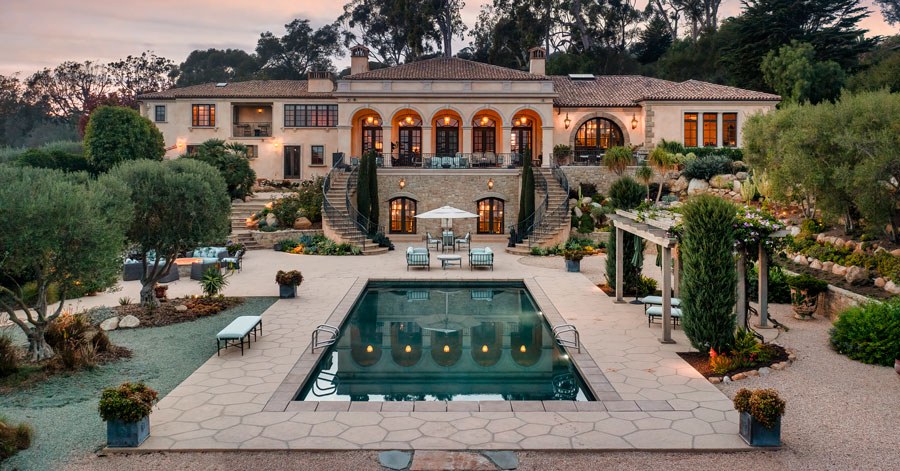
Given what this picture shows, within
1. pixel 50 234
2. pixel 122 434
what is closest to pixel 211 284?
pixel 50 234

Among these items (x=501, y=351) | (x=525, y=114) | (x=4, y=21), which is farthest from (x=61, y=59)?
(x=501, y=351)

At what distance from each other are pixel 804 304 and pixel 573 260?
23.8 ft

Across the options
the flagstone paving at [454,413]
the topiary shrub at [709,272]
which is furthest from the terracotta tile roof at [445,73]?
the topiary shrub at [709,272]

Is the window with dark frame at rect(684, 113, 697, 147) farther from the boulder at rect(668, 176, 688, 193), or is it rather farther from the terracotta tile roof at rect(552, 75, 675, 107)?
the boulder at rect(668, 176, 688, 193)

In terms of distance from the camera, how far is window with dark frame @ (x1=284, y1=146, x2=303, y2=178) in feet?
106

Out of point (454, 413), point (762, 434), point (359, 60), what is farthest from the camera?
point (359, 60)

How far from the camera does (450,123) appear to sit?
1233 inches

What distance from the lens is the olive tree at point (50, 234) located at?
775 centimetres

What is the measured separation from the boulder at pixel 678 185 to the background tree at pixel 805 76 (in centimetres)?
994

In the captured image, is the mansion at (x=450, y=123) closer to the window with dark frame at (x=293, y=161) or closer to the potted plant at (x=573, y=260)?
the window with dark frame at (x=293, y=161)

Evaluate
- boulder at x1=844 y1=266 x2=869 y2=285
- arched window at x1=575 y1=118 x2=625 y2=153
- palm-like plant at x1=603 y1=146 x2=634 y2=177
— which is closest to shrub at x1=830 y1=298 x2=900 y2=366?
boulder at x1=844 y1=266 x2=869 y2=285

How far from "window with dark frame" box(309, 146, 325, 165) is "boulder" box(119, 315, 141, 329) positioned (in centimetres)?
2149

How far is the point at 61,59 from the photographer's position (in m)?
58.8

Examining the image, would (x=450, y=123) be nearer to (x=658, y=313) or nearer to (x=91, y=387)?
(x=658, y=313)
